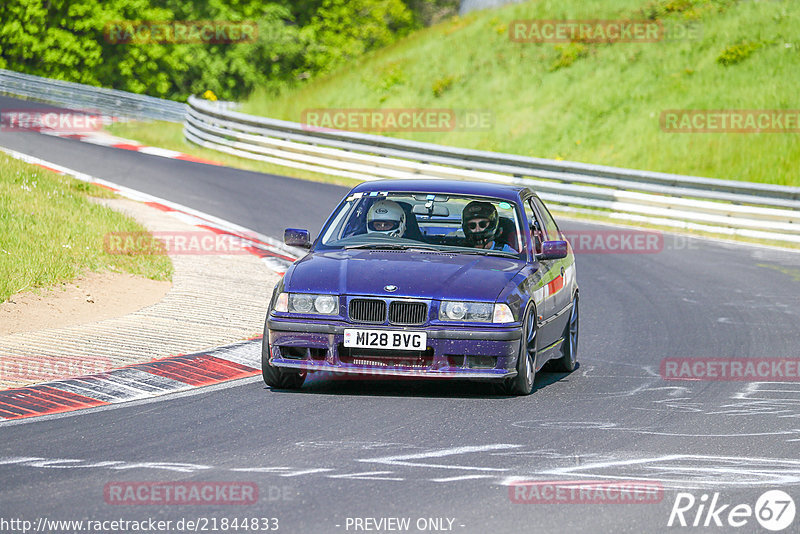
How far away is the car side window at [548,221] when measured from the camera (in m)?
10.7

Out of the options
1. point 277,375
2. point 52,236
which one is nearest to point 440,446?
point 277,375

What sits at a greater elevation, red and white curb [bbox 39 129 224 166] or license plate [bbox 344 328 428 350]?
red and white curb [bbox 39 129 224 166]

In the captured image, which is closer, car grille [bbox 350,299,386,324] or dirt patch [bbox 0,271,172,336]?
car grille [bbox 350,299,386,324]

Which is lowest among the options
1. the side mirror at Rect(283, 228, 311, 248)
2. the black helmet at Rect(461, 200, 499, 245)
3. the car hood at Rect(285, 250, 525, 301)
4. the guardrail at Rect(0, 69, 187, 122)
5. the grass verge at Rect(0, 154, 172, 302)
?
the grass verge at Rect(0, 154, 172, 302)

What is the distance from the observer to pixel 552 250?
9.52 m

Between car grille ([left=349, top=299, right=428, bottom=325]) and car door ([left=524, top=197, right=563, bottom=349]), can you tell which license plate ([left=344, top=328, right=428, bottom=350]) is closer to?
car grille ([left=349, top=299, right=428, bottom=325])

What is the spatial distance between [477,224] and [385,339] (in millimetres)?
1715

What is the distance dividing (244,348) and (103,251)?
4.46 m

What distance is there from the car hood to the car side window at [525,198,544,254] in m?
0.70

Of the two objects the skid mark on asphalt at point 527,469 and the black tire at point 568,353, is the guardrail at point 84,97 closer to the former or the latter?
the black tire at point 568,353

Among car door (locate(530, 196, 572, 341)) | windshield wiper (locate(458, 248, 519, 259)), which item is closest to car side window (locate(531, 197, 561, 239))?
car door (locate(530, 196, 572, 341))

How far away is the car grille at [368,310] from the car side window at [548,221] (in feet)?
8.44

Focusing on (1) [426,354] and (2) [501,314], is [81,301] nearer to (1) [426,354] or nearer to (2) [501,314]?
(1) [426,354]

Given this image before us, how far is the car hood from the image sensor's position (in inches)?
334
